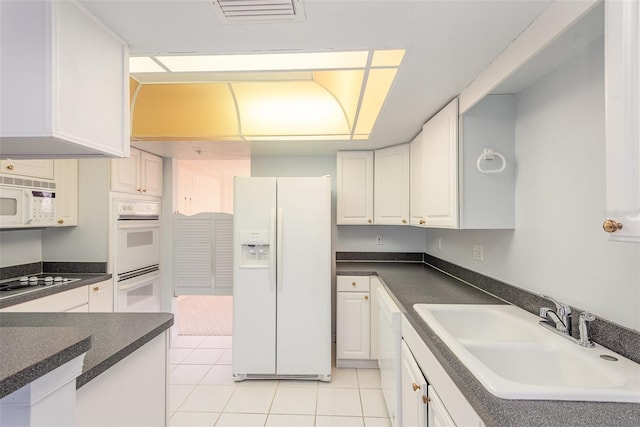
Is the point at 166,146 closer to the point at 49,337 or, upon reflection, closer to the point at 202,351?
the point at 202,351

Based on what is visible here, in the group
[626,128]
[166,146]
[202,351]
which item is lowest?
[202,351]

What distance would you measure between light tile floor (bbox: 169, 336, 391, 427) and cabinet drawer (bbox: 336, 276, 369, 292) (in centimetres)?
78

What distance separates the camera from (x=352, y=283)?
2924mm

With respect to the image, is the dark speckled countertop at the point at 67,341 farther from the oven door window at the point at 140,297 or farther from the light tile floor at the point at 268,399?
the oven door window at the point at 140,297

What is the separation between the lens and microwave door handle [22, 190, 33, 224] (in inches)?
90.9

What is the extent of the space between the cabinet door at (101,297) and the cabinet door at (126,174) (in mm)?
864

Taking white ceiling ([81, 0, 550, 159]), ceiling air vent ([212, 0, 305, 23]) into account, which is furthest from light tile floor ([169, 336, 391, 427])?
ceiling air vent ([212, 0, 305, 23])

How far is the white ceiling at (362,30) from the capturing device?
1.13m

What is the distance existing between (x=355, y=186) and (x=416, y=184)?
0.69 metres

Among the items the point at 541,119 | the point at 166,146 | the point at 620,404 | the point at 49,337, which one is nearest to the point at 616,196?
the point at 620,404

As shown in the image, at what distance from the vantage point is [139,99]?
2502mm

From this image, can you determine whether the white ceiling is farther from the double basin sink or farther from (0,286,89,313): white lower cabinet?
(0,286,89,313): white lower cabinet

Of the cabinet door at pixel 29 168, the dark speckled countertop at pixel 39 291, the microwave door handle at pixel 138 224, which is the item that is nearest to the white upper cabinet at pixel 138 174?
the microwave door handle at pixel 138 224

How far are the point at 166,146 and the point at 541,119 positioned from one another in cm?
299
